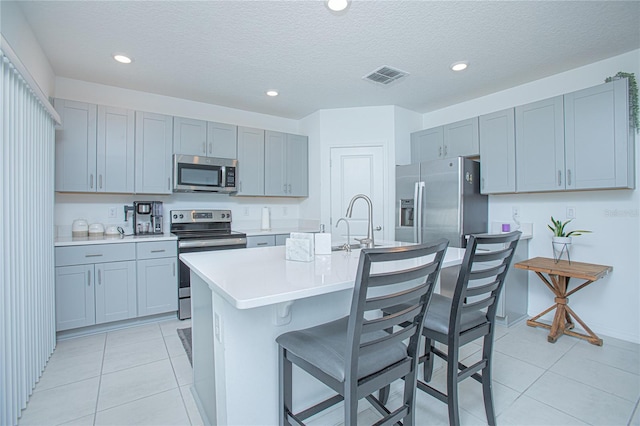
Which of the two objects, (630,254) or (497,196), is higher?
(497,196)

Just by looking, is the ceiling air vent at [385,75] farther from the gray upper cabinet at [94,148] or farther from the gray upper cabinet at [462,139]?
the gray upper cabinet at [94,148]

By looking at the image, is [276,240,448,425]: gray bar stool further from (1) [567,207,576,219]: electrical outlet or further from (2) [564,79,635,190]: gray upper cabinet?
(1) [567,207,576,219]: electrical outlet

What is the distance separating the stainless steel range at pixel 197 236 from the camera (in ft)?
10.7

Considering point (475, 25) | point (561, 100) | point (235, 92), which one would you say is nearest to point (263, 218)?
point (235, 92)

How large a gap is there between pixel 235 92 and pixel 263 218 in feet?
5.45

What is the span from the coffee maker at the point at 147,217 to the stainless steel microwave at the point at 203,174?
11.7 inches

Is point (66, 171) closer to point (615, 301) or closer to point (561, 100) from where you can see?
point (561, 100)

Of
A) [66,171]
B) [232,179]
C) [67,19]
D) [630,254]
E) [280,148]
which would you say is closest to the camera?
[67,19]

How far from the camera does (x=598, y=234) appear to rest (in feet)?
9.49

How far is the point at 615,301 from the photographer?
2.81 m

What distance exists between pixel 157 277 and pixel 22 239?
1.41 meters

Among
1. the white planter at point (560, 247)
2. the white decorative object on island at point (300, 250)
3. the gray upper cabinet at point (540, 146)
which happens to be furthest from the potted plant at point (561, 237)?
the white decorative object on island at point (300, 250)

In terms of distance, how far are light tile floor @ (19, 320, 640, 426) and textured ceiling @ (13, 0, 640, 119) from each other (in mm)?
2517

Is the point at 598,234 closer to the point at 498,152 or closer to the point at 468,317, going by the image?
the point at 498,152
